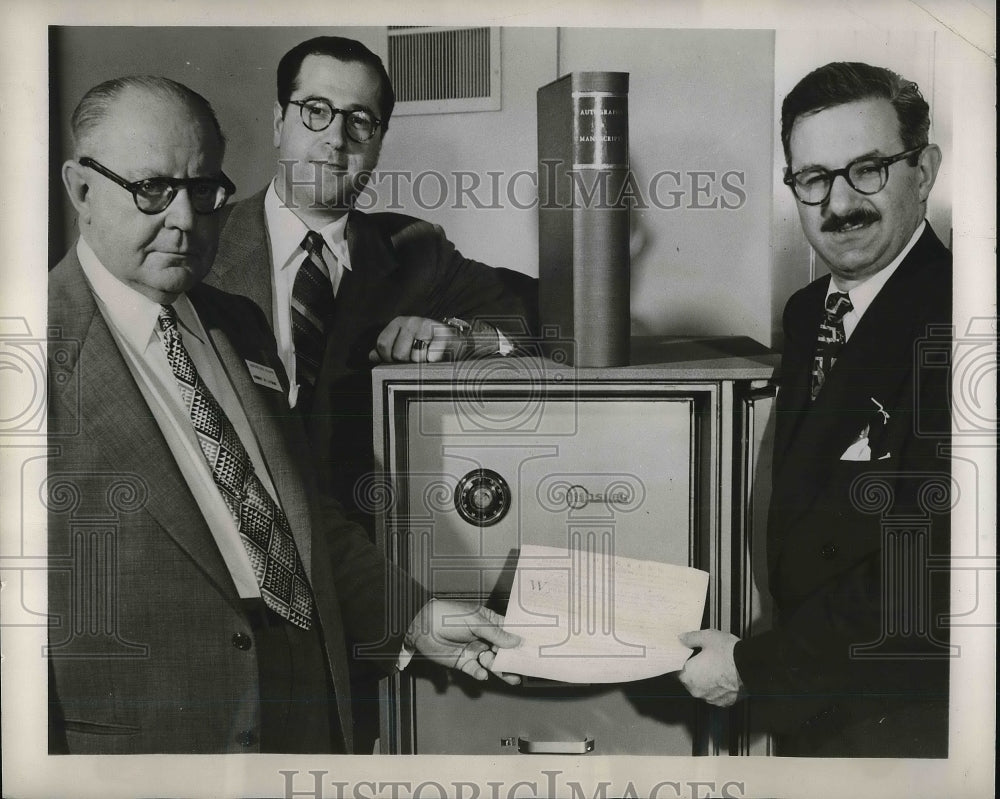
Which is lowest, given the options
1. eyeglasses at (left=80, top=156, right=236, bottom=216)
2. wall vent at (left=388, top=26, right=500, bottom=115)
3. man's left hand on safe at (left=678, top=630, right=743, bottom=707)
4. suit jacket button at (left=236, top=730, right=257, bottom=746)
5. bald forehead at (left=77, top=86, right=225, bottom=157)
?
suit jacket button at (left=236, top=730, right=257, bottom=746)

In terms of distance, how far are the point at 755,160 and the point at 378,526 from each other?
0.81m

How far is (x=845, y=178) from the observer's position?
154cm

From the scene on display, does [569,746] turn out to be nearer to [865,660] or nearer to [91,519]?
[865,660]

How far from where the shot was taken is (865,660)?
160cm

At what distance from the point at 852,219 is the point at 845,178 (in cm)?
6

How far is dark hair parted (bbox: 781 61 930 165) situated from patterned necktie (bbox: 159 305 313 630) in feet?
3.13

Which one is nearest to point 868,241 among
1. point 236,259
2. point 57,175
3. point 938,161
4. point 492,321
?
point 938,161

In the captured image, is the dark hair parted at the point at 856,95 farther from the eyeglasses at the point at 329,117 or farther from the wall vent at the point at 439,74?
the eyeglasses at the point at 329,117

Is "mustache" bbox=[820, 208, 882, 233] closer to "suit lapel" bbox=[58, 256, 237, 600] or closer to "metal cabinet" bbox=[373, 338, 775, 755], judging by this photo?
"metal cabinet" bbox=[373, 338, 775, 755]

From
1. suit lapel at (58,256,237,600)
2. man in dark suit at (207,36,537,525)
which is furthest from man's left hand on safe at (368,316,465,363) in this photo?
suit lapel at (58,256,237,600)

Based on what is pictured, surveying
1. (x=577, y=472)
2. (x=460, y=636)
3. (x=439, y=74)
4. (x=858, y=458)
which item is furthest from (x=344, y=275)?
(x=858, y=458)

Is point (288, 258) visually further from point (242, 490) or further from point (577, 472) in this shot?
point (577, 472)

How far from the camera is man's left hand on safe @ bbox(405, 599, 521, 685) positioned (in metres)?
1.59

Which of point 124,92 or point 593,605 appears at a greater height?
point 124,92
